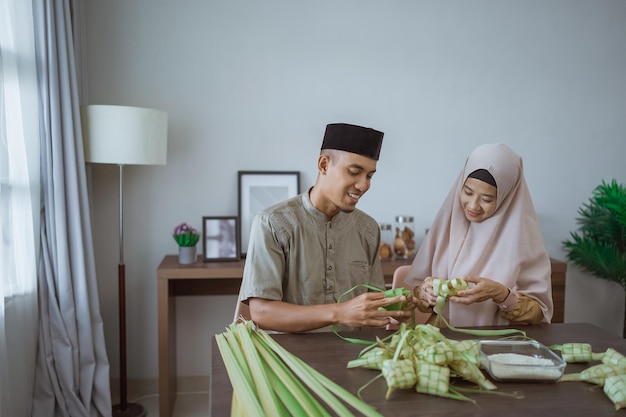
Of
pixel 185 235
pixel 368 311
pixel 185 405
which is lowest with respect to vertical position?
pixel 185 405

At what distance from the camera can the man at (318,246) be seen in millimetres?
1843

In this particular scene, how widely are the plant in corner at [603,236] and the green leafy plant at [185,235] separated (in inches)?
102

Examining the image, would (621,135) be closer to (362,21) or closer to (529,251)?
(362,21)

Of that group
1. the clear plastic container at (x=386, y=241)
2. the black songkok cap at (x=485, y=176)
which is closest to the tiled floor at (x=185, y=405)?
the clear plastic container at (x=386, y=241)

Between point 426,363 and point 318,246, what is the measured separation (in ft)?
2.42

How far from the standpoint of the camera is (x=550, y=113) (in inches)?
158

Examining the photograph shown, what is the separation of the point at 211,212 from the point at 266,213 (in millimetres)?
1802

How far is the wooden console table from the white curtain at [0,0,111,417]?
0.32m

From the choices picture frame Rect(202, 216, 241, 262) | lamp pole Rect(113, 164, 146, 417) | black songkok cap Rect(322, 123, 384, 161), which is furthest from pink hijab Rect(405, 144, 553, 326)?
lamp pole Rect(113, 164, 146, 417)

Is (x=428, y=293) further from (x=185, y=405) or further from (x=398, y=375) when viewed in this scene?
(x=185, y=405)

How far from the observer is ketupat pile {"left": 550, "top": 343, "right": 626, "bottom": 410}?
51.3 inches

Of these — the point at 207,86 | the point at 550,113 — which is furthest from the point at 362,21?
the point at 550,113

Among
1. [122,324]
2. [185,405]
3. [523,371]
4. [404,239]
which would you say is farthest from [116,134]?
[523,371]

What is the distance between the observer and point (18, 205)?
2.60 meters
